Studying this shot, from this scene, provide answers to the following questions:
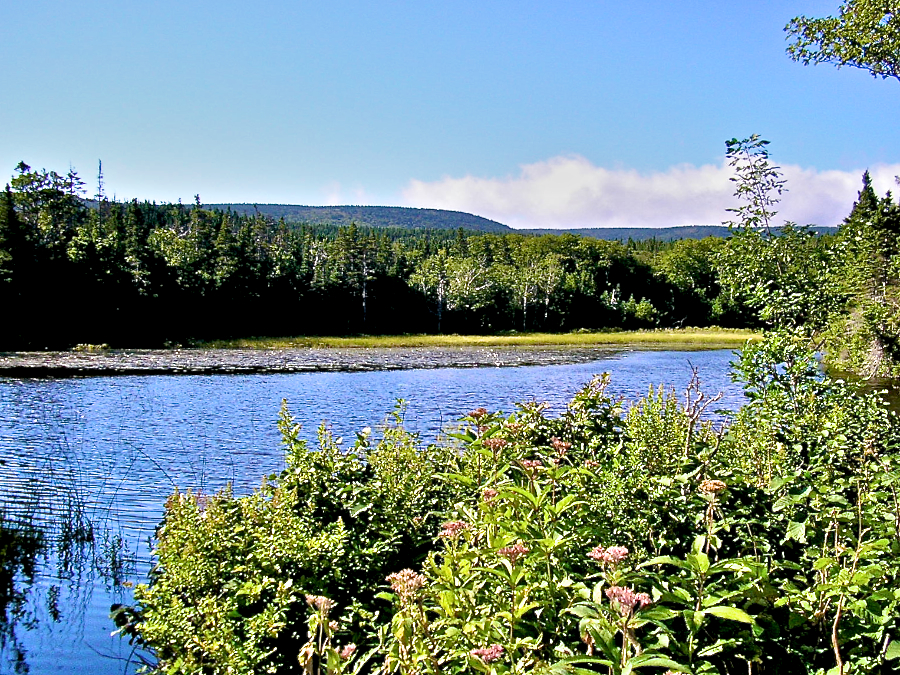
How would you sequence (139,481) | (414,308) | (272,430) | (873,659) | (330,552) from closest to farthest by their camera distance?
(873,659)
(330,552)
(139,481)
(272,430)
(414,308)

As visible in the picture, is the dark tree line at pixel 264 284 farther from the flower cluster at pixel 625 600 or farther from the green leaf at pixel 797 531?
the flower cluster at pixel 625 600

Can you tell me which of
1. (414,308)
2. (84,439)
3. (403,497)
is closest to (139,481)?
(84,439)

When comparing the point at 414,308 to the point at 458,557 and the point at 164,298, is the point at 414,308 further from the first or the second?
the point at 458,557

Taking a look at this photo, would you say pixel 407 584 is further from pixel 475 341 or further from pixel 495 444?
pixel 475 341

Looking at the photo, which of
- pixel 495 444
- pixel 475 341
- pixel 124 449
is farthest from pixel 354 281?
pixel 495 444

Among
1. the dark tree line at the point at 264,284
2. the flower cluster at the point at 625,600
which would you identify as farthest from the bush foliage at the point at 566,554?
the dark tree line at the point at 264,284

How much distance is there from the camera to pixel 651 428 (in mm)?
6023

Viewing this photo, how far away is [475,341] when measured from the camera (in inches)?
3369

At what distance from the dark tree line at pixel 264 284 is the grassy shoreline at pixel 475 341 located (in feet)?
18.2

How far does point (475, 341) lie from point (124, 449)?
68.2m

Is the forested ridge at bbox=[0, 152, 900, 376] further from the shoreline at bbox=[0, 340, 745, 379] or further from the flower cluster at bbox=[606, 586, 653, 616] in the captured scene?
the shoreline at bbox=[0, 340, 745, 379]

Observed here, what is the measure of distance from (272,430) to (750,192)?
15.5 metres

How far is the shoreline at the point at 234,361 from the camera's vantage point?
41.4m

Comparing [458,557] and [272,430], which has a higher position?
[458,557]
